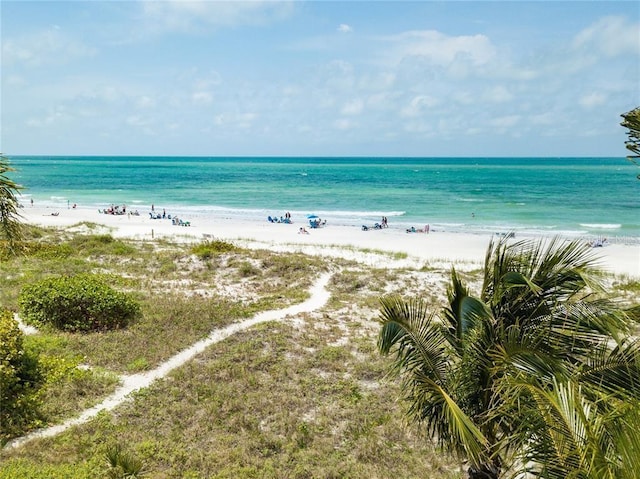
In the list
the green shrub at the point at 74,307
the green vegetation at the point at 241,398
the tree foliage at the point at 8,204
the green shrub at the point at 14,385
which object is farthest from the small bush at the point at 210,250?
the tree foliage at the point at 8,204

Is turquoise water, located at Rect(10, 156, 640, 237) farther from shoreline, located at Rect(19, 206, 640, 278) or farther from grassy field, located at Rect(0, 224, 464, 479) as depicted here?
grassy field, located at Rect(0, 224, 464, 479)

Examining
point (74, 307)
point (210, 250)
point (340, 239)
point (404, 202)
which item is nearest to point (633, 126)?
point (74, 307)

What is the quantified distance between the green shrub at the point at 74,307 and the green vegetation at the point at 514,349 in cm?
1146

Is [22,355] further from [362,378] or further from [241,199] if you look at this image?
[241,199]

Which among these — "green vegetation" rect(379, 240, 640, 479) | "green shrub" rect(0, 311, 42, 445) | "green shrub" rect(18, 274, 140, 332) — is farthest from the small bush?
"green vegetation" rect(379, 240, 640, 479)

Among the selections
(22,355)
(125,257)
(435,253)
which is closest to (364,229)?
(435,253)

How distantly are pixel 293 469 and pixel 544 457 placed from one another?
589 cm

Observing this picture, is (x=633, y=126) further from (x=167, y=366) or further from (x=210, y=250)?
(x=210, y=250)

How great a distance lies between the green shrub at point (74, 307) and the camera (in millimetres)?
15148

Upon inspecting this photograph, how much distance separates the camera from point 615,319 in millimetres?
5785

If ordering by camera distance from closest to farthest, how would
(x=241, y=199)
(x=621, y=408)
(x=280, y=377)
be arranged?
1. (x=621, y=408)
2. (x=280, y=377)
3. (x=241, y=199)

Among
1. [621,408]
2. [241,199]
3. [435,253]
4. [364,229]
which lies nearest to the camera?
[621,408]

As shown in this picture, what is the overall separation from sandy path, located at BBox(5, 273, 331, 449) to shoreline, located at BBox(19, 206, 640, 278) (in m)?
9.46

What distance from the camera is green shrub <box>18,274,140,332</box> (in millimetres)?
15148
